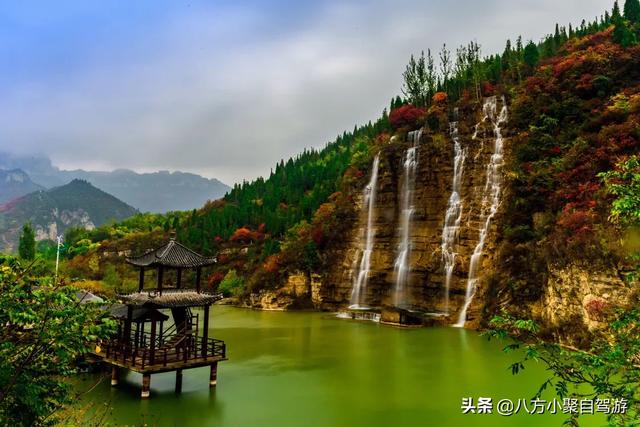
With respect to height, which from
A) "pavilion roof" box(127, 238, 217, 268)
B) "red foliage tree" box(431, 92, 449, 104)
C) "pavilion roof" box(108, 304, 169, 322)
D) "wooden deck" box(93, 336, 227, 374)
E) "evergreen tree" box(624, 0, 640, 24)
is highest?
"evergreen tree" box(624, 0, 640, 24)

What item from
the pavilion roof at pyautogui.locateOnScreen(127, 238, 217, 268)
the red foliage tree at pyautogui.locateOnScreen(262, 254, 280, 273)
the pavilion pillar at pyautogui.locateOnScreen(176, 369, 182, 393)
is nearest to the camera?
the pavilion pillar at pyautogui.locateOnScreen(176, 369, 182, 393)

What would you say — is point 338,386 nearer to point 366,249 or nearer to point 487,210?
point 487,210

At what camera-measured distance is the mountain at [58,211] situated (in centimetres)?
11348

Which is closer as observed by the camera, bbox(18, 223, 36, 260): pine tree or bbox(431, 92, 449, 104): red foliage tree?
bbox(18, 223, 36, 260): pine tree

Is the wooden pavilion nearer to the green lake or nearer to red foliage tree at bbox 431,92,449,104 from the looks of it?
the green lake

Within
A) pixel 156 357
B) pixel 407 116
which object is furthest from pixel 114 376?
pixel 407 116

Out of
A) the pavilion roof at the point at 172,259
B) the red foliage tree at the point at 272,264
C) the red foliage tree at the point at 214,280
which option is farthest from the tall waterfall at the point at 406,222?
the red foliage tree at the point at 214,280

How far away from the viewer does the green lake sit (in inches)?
514

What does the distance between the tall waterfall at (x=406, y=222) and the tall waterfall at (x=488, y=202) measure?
5.36m

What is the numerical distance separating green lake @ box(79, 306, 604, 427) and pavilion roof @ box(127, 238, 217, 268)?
13.5 ft

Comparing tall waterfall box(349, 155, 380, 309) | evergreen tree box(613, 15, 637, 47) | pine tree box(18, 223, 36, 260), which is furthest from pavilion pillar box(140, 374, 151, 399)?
evergreen tree box(613, 15, 637, 47)

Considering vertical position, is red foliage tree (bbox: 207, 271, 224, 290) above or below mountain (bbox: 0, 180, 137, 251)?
below

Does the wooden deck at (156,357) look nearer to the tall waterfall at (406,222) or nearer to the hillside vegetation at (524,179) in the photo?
the hillside vegetation at (524,179)

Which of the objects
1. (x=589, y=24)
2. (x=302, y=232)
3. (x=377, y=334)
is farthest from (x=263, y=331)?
(x=589, y=24)
